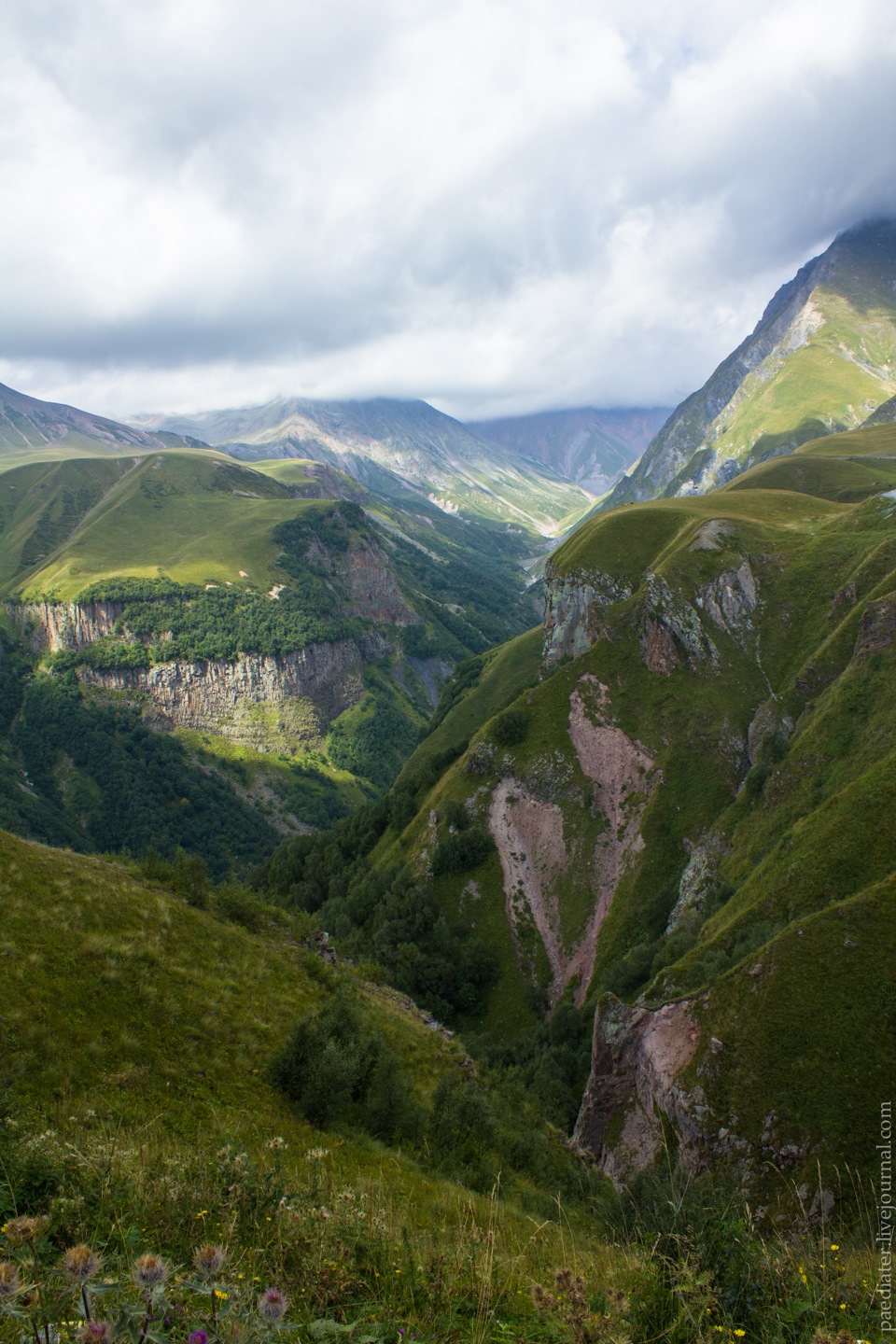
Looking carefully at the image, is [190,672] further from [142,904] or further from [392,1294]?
[392,1294]

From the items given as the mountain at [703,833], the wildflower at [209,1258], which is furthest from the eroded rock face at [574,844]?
the wildflower at [209,1258]

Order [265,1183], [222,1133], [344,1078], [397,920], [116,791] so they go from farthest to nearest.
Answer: [116,791], [397,920], [344,1078], [222,1133], [265,1183]

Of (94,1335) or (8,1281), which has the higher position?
(8,1281)

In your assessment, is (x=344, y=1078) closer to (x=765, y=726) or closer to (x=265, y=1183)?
(x=265, y=1183)

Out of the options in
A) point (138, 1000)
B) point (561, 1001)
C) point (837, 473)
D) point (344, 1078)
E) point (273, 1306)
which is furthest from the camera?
point (837, 473)

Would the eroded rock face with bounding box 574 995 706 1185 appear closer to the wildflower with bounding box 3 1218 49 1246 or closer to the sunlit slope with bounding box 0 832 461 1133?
the sunlit slope with bounding box 0 832 461 1133

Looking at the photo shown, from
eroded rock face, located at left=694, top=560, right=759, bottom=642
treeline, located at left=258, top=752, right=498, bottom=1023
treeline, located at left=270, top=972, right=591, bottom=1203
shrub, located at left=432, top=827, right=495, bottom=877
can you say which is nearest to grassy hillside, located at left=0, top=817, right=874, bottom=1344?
treeline, located at left=270, top=972, right=591, bottom=1203

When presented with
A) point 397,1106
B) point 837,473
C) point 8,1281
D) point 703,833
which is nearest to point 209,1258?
point 8,1281
